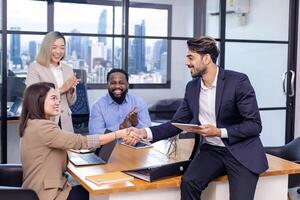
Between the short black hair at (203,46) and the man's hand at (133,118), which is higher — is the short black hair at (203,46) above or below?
above

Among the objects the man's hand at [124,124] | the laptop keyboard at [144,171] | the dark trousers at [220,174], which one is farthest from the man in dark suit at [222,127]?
the man's hand at [124,124]

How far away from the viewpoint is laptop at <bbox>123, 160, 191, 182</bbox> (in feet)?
7.26

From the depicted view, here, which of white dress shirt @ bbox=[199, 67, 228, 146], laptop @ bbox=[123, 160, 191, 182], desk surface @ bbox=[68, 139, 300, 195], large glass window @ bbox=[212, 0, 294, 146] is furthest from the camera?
large glass window @ bbox=[212, 0, 294, 146]

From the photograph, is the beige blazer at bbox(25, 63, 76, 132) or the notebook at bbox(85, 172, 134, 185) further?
the beige blazer at bbox(25, 63, 76, 132)

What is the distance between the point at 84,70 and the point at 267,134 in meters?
2.32

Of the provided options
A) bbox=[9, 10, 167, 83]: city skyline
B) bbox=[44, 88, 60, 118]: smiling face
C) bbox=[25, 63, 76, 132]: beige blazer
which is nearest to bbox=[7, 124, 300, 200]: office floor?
bbox=[9, 10, 167, 83]: city skyline

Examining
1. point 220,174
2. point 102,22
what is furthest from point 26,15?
point 220,174

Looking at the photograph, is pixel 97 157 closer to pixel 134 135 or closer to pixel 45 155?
pixel 134 135

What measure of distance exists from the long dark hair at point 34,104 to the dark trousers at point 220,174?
84 centimetres

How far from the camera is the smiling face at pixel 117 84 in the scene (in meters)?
3.63

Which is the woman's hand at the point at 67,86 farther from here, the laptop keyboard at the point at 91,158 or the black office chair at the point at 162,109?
the black office chair at the point at 162,109

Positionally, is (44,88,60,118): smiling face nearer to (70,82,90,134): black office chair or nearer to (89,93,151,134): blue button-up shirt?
(89,93,151,134): blue button-up shirt

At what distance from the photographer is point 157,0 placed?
459cm

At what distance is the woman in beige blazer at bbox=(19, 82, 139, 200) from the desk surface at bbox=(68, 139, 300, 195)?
11cm
